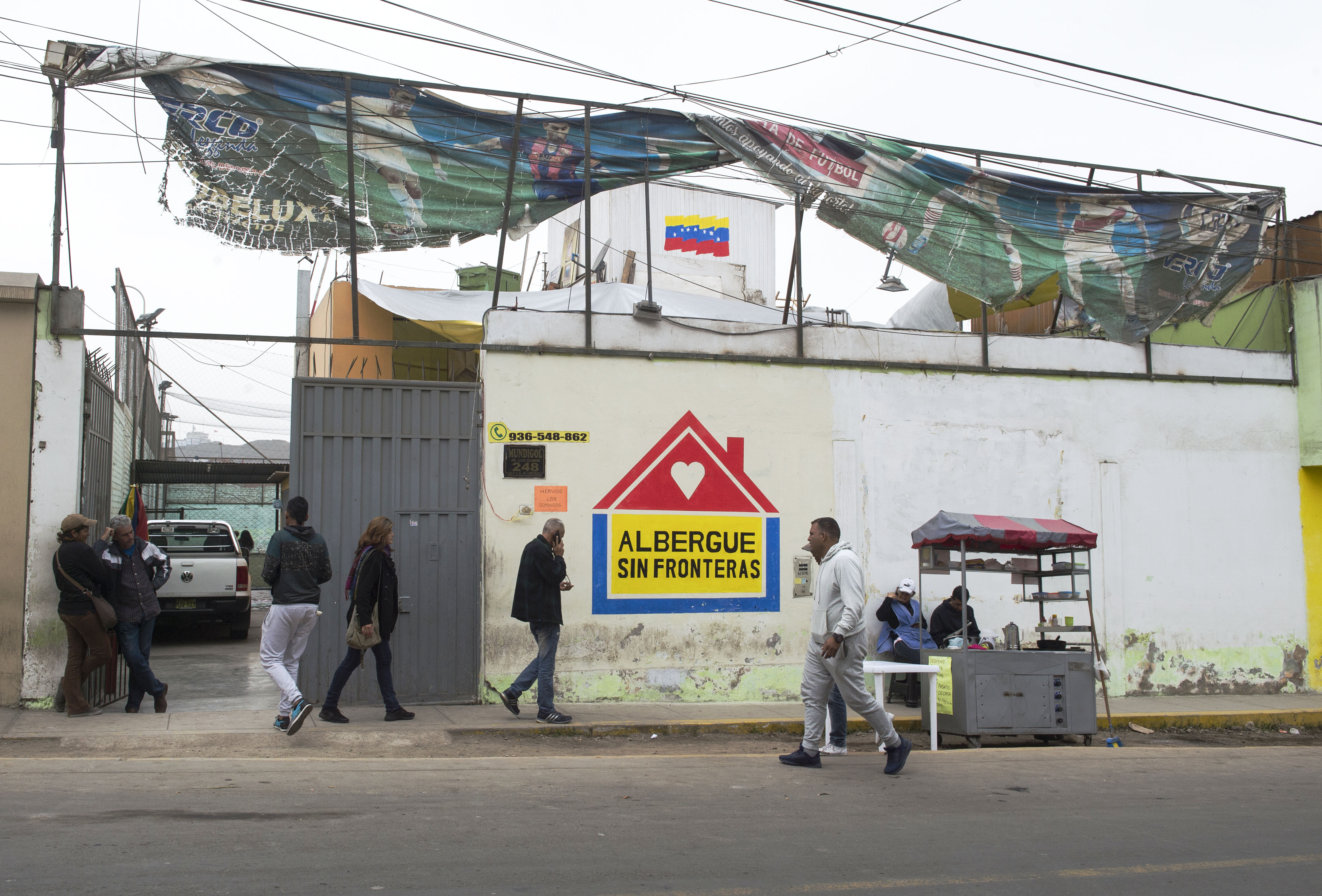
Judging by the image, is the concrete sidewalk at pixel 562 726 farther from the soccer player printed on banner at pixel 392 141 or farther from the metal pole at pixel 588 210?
the soccer player printed on banner at pixel 392 141

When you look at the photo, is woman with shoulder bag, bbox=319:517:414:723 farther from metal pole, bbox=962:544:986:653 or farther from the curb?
metal pole, bbox=962:544:986:653

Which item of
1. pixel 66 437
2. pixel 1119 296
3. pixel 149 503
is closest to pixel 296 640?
pixel 66 437

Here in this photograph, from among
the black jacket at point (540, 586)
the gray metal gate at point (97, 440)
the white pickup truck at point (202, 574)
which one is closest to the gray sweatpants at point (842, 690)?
the black jacket at point (540, 586)

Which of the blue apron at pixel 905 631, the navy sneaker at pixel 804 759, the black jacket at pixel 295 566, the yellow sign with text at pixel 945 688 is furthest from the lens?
the blue apron at pixel 905 631

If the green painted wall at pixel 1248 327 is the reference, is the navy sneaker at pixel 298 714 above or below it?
below

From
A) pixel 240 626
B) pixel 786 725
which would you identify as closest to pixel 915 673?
pixel 786 725

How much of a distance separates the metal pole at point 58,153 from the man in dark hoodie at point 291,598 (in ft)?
11.7

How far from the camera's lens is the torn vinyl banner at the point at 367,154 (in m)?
10.1

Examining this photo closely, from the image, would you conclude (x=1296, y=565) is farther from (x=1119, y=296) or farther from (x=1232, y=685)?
(x=1119, y=296)

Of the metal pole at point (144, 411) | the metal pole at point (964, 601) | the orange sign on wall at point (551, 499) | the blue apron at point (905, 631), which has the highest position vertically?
the metal pole at point (144, 411)

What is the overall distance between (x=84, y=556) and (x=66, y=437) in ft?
4.96

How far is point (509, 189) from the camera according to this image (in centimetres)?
1099

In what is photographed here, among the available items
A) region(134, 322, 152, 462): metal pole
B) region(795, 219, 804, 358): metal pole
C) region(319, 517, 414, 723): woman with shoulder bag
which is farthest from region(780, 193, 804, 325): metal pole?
region(134, 322, 152, 462): metal pole

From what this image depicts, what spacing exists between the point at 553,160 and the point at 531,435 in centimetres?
309
